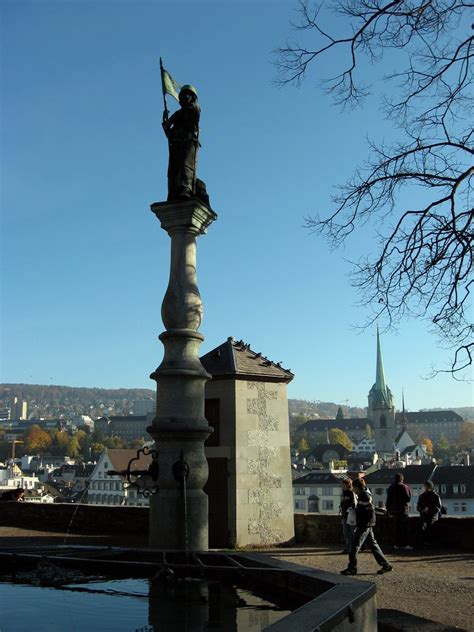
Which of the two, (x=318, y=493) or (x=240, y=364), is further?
(x=318, y=493)

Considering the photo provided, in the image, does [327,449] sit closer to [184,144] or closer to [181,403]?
[184,144]

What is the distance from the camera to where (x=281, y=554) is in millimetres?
13297

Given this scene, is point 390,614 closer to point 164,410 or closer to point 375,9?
point 164,410

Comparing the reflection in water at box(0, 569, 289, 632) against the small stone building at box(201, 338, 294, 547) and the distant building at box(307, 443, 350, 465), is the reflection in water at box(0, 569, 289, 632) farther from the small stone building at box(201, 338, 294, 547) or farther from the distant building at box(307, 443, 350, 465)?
the distant building at box(307, 443, 350, 465)

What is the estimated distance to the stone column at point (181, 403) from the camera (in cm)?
895

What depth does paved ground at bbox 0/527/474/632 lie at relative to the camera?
7.47m

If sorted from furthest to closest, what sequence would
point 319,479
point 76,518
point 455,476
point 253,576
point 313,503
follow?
point 319,479
point 313,503
point 455,476
point 76,518
point 253,576

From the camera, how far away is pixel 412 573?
34.3 feet

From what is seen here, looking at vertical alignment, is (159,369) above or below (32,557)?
above

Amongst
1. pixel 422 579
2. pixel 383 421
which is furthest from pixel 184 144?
pixel 383 421

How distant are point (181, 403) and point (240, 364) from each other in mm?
6667

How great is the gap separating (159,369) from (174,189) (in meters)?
2.65

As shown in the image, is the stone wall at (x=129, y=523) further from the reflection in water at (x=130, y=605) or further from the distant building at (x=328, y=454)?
the distant building at (x=328, y=454)

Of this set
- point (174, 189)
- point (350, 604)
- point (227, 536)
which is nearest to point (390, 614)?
point (350, 604)
